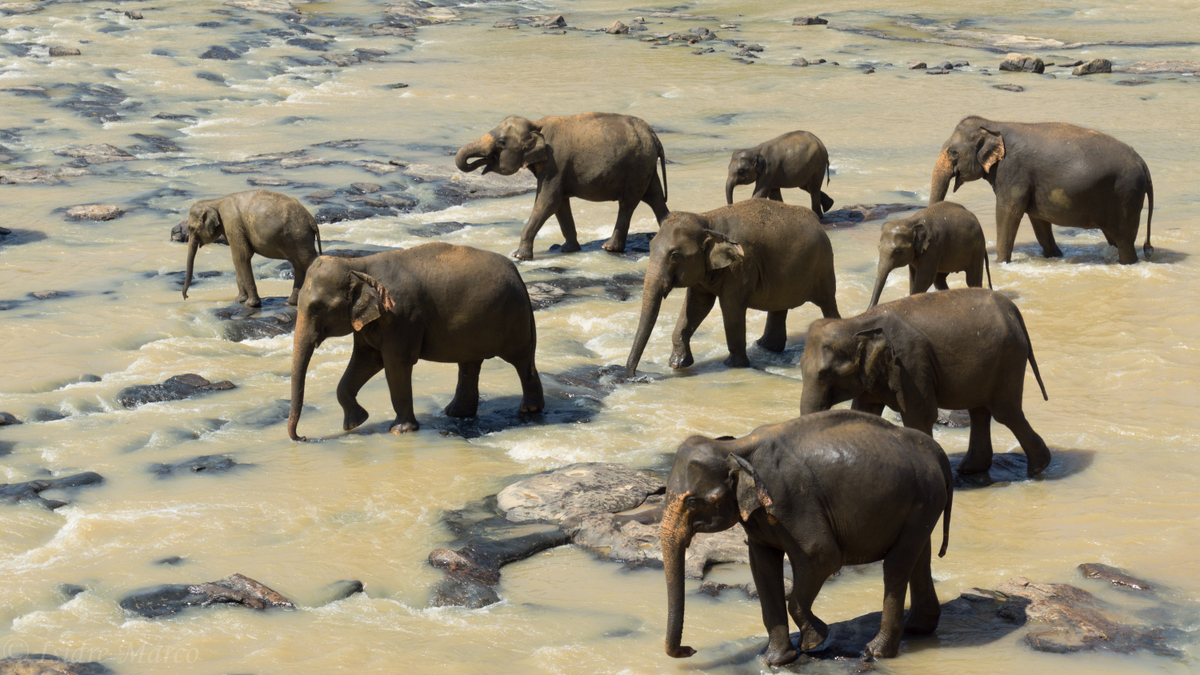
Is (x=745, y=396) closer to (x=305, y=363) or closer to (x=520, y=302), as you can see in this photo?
(x=520, y=302)

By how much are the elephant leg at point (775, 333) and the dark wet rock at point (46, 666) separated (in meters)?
7.82

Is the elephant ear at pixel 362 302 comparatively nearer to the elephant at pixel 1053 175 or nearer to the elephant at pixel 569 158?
the elephant at pixel 569 158

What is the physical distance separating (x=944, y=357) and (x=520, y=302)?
3.75 metres

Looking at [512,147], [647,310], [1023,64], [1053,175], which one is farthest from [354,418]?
[1023,64]

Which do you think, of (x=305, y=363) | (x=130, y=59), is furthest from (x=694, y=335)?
(x=130, y=59)

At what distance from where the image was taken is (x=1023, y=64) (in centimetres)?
3114

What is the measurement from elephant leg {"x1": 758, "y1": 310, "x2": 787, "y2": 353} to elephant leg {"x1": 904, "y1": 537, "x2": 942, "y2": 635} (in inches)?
246

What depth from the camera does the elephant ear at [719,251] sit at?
11.5 m

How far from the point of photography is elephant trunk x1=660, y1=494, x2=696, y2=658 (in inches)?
229

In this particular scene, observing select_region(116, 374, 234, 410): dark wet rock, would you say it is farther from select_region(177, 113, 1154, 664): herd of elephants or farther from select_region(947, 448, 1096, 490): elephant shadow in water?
select_region(947, 448, 1096, 490): elephant shadow in water

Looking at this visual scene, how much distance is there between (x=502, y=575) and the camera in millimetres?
7781

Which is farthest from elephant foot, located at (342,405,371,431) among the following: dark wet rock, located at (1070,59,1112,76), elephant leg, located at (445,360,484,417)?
dark wet rock, located at (1070,59,1112,76)

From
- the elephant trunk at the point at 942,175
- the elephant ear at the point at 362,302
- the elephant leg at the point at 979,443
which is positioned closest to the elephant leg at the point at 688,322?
the elephant ear at the point at 362,302

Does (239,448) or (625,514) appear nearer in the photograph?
(625,514)
